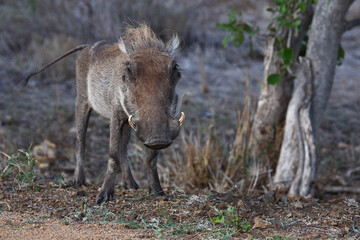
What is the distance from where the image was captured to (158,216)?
331 centimetres

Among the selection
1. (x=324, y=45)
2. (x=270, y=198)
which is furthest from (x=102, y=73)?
(x=324, y=45)

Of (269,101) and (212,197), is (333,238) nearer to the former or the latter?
(212,197)

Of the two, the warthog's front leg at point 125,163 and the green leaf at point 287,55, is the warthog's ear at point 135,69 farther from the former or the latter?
the green leaf at point 287,55

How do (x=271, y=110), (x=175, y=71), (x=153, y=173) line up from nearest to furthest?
(x=175, y=71)
(x=153, y=173)
(x=271, y=110)

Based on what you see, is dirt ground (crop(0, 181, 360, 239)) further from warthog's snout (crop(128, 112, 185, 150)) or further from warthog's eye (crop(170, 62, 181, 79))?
warthog's eye (crop(170, 62, 181, 79))

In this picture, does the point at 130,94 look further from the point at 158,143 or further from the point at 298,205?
the point at 298,205

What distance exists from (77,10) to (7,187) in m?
7.24

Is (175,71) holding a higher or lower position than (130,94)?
higher

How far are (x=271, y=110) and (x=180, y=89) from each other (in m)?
2.05

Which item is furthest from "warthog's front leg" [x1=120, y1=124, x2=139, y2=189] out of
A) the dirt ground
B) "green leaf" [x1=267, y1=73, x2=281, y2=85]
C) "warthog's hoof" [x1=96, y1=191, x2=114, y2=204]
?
"green leaf" [x1=267, y1=73, x2=281, y2=85]

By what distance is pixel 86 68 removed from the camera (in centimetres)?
436

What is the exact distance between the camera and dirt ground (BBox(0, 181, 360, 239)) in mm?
3018

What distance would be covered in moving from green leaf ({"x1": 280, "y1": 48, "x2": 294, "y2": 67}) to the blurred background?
0.29m

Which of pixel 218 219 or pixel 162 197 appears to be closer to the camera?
pixel 218 219
